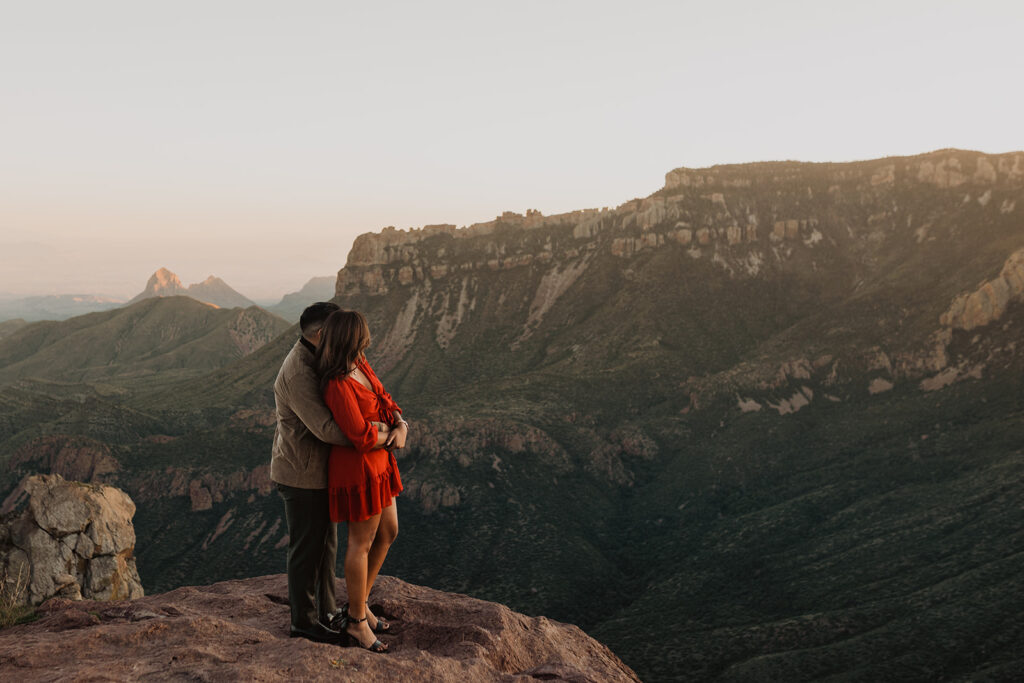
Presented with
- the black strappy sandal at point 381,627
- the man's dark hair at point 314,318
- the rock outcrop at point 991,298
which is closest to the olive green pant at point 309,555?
the black strappy sandal at point 381,627

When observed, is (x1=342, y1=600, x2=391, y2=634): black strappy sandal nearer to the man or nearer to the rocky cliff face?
the man

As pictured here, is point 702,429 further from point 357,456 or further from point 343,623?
point 357,456

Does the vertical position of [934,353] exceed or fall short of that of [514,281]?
it falls short

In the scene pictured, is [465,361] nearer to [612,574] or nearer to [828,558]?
[612,574]

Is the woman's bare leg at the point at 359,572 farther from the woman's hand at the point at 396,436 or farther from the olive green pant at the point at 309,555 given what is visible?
the woman's hand at the point at 396,436

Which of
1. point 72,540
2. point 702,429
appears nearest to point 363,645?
point 72,540

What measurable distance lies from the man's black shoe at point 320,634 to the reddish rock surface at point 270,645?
0.58 ft

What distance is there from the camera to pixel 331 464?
6715 millimetres

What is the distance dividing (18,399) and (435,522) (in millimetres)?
76961

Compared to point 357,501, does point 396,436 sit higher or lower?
higher

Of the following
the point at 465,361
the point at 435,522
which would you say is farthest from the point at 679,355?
the point at 435,522

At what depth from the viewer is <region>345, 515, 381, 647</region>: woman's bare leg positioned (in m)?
6.83

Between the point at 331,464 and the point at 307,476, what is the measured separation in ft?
0.92

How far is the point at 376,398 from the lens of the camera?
6887 mm
